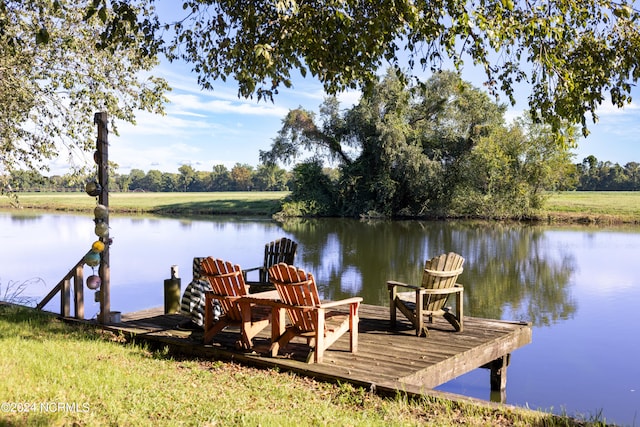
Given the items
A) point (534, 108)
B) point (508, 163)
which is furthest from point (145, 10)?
point (508, 163)

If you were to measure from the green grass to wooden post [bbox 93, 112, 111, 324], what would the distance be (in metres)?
1.46

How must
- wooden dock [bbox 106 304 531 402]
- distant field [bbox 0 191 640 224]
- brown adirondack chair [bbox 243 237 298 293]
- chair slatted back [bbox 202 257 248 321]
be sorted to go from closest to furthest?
wooden dock [bbox 106 304 531 402] < chair slatted back [bbox 202 257 248 321] < brown adirondack chair [bbox 243 237 298 293] < distant field [bbox 0 191 640 224]

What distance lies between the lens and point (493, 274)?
17.0 meters

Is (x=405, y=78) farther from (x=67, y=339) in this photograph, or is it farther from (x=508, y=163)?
(x=508, y=163)

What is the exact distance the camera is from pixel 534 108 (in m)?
7.02

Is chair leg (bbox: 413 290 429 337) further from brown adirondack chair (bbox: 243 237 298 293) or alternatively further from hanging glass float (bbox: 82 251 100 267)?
hanging glass float (bbox: 82 251 100 267)

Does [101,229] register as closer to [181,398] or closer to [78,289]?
[78,289]

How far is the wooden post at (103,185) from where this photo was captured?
749 cm

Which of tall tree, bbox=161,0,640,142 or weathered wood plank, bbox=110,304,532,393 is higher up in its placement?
tall tree, bbox=161,0,640,142

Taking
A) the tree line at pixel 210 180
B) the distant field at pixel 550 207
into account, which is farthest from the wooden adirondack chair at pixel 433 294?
the tree line at pixel 210 180

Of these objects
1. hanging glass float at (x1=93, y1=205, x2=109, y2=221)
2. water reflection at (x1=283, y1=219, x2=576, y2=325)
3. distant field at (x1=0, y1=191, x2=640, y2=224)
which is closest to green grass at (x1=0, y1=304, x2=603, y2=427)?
hanging glass float at (x1=93, y1=205, x2=109, y2=221)

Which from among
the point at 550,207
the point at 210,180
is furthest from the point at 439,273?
the point at 210,180

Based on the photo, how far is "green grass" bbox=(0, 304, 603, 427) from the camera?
4133 millimetres

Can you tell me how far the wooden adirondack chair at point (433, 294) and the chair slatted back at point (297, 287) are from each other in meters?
1.64
